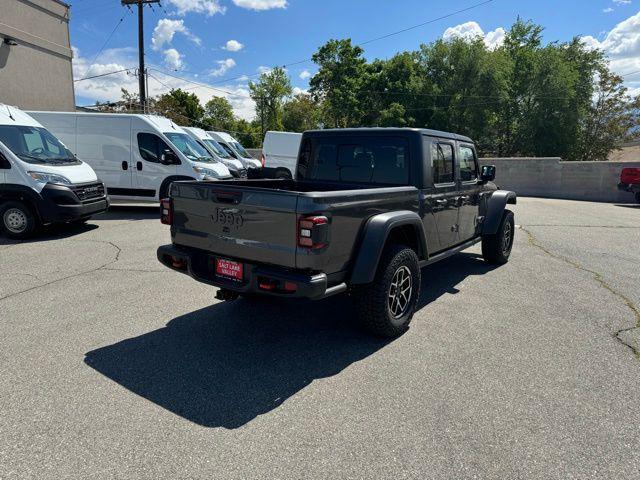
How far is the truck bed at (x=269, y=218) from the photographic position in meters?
3.27

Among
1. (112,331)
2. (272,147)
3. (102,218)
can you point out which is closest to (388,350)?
(112,331)

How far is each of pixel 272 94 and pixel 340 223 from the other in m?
70.0

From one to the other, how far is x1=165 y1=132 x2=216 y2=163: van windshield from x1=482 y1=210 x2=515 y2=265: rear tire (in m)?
7.76

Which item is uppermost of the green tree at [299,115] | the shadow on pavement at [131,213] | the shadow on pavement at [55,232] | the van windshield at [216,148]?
the green tree at [299,115]

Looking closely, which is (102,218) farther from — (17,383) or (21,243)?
(17,383)

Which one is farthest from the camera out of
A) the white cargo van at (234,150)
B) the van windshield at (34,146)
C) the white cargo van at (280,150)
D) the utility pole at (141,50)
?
the utility pole at (141,50)

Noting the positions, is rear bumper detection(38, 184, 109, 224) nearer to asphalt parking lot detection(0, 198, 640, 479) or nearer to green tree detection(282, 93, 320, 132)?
asphalt parking lot detection(0, 198, 640, 479)

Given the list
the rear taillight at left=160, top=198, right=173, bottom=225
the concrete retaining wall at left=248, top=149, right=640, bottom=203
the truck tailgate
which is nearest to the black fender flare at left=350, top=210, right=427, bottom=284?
the truck tailgate

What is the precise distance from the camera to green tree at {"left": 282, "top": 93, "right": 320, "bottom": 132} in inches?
2510

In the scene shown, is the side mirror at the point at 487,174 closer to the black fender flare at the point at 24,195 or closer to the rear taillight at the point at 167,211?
the rear taillight at the point at 167,211

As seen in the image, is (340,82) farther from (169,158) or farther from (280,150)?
(169,158)

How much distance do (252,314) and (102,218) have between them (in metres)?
7.91

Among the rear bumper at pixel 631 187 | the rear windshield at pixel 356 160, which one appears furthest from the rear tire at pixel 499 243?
the rear bumper at pixel 631 187

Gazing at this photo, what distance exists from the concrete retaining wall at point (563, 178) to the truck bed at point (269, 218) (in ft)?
64.4
